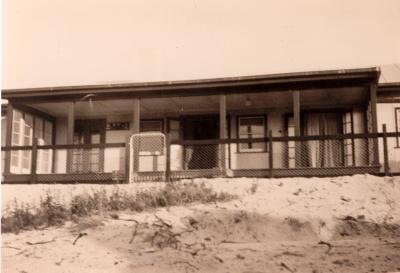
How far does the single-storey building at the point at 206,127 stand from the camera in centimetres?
1403

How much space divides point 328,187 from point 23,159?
32.2 ft

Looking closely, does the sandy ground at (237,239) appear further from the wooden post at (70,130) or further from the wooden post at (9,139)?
the wooden post at (9,139)

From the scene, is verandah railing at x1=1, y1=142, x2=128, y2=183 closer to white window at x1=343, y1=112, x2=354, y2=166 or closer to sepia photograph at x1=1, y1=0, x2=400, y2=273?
sepia photograph at x1=1, y1=0, x2=400, y2=273

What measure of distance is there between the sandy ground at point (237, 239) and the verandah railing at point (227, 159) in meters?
2.27

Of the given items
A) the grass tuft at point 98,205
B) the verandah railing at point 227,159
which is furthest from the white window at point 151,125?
the grass tuft at point 98,205

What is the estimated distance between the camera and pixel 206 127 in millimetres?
18188

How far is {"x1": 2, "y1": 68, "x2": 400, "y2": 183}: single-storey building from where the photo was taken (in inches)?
552

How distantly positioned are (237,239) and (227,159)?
7.88m

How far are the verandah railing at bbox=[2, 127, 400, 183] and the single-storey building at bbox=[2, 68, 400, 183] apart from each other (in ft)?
0.10

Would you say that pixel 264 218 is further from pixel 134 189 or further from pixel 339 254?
pixel 134 189

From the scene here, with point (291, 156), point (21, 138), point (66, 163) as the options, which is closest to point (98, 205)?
point (66, 163)

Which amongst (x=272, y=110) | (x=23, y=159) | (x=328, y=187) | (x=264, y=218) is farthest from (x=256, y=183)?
(x=23, y=159)

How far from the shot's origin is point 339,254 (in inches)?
323

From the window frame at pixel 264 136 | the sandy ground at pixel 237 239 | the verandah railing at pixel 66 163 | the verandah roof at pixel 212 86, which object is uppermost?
the verandah roof at pixel 212 86
